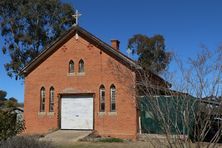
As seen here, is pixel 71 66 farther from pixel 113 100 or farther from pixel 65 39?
pixel 113 100

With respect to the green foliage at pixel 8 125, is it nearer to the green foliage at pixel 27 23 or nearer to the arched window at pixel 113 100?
the arched window at pixel 113 100

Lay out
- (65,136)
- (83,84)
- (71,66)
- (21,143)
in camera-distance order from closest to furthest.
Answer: (21,143) < (65,136) < (83,84) < (71,66)

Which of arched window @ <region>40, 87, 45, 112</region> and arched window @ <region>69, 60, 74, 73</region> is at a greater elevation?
arched window @ <region>69, 60, 74, 73</region>

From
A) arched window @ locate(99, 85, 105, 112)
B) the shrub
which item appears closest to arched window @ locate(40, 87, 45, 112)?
Answer: arched window @ locate(99, 85, 105, 112)

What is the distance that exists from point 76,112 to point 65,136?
3016 millimetres

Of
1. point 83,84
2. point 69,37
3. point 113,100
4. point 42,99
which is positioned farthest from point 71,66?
point 113,100

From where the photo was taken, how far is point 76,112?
26.6m

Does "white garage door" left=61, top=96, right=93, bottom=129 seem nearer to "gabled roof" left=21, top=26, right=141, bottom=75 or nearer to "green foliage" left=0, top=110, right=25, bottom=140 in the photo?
"gabled roof" left=21, top=26, right=141, bottom=75

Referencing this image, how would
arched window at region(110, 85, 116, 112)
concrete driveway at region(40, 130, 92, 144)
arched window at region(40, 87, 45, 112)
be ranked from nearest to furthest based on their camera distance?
concrete driveway at region(40, 130, 92, 144)
arched window at region(110, 85, 116, 112)
arched window at region(40, 87, 45, 112)

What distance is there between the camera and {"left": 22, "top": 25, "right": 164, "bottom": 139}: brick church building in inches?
980

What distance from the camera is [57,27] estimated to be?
143 ft

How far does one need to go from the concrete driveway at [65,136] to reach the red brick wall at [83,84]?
1.25 m

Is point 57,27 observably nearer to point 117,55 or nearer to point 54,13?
point 54,13

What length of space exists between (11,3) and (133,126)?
2426cm
